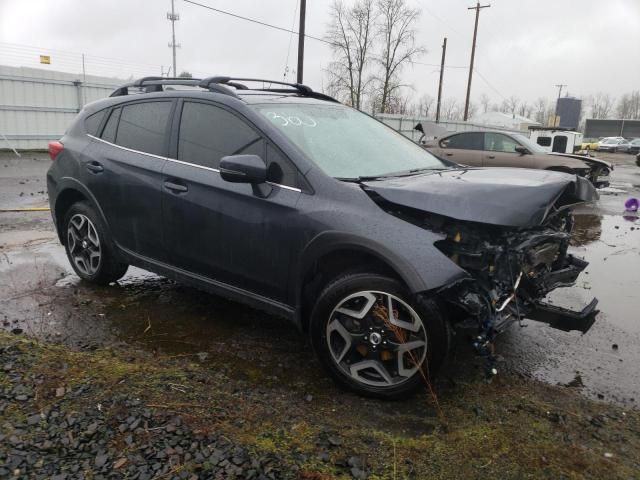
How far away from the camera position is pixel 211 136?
3730 millimetres

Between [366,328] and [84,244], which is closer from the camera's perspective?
[366,328]

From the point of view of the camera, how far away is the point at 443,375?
10.8 ft

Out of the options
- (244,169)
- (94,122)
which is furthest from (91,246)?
(244,169)

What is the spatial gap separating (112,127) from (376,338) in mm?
3070

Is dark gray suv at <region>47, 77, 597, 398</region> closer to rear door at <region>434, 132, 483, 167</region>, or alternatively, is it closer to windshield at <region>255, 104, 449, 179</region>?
windshield at <region>255, 104, 449, 179</region>

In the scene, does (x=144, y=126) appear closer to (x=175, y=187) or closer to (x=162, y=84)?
(x=162, y=84)

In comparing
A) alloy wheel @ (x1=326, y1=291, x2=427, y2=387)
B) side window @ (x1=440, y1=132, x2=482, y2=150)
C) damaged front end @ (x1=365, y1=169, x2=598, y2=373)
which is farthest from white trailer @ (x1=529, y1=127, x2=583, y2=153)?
alloy wheel @ (x1=326, y1=291, x2=427, y2=387)

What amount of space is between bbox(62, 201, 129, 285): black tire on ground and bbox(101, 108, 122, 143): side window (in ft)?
2.06

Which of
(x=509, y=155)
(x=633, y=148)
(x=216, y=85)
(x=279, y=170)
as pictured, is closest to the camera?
(x=279, y=170)

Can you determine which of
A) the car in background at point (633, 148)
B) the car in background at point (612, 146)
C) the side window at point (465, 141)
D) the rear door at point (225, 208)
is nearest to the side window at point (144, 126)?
the rear door at point (225, 208)

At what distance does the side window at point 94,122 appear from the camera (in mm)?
4641

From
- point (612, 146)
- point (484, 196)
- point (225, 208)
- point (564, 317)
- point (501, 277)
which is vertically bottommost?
point (564, 317)

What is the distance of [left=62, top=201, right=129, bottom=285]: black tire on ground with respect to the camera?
4.50 m

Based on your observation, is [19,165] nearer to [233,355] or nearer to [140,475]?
[233,355]
